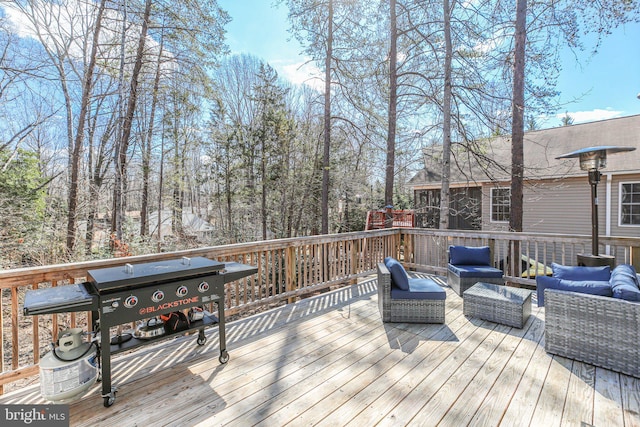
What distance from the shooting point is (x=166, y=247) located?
9320mm

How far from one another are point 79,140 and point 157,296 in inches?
297

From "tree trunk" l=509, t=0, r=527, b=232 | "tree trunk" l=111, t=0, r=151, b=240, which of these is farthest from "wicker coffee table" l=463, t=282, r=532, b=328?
"tree trunk" l=111, t=0, r=151, b=240

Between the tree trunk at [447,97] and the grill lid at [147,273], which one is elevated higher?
the tree trunk at [447,97]

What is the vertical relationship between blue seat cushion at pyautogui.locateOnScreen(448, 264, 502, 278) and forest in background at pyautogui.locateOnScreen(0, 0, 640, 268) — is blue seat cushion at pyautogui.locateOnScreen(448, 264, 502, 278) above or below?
below

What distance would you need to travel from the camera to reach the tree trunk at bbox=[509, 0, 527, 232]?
5883 millimetres

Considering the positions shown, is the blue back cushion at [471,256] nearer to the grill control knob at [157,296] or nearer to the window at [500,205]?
the grill control knob at [157,296]

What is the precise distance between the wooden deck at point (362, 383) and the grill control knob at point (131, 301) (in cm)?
70

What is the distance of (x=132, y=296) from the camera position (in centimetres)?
221

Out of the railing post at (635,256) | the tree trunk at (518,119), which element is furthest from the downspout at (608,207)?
the railing post at (635,256)

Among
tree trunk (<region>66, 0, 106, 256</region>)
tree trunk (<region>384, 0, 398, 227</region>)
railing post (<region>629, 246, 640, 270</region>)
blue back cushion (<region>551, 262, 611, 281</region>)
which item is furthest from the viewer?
tree trunk (<region>384, 0, 398, 227</region>)

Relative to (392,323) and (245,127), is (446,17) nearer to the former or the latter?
(392,323)

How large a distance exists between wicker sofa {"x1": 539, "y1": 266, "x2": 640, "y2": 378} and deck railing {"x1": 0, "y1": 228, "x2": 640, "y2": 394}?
184 cm

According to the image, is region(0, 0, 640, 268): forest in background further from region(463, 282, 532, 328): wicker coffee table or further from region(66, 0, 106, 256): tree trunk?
region(463, 282, 532, 328): wicker coffee table

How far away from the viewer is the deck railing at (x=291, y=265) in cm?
239
